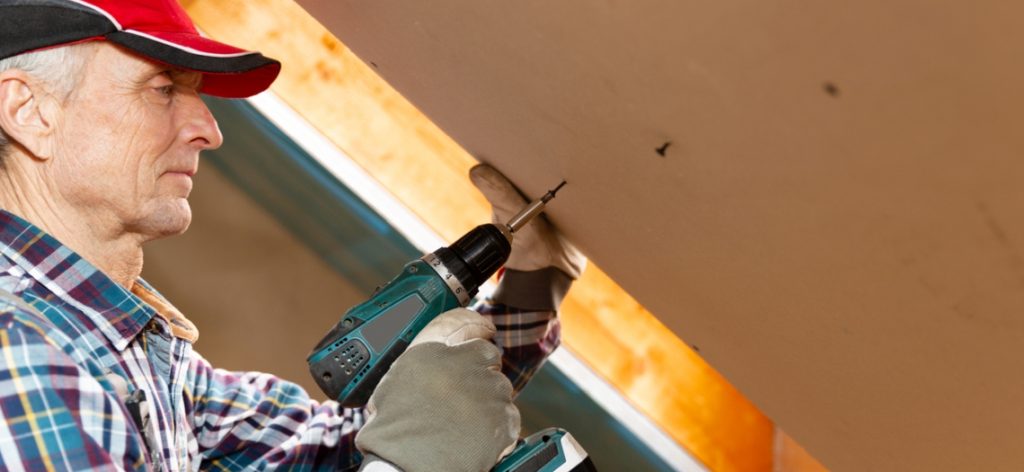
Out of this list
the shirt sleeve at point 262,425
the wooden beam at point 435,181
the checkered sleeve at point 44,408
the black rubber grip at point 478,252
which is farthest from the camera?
the wooden beam at point 435,181

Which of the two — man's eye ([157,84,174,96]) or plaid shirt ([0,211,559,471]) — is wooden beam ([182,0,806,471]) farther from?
man's eye ([157,84,174,96])

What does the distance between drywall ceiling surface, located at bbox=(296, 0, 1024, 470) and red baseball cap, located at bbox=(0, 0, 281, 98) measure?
222 mm

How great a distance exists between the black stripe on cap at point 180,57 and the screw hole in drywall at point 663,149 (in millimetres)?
590

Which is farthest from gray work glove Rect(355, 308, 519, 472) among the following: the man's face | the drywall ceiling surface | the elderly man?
the man's face

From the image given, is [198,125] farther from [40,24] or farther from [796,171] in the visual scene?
[796,171]

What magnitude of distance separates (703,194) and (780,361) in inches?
13.6

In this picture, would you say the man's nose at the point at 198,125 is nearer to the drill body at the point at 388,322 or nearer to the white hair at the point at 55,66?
the white hair at the point at 55,66

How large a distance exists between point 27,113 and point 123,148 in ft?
0.39

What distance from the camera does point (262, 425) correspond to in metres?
1.57

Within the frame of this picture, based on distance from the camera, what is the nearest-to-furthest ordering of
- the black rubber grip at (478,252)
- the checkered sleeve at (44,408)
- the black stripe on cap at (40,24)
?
the checkered sleeve at (44,408) < the black stripe on cap at (40,24) < the black rubber grip at (478,252)

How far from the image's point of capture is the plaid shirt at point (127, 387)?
1009 millimetres

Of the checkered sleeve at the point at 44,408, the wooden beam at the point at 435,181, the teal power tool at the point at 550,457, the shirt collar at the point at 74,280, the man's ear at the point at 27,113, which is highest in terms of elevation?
the wooden beam at the point at 435,181

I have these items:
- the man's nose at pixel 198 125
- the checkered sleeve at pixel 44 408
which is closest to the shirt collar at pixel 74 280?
the checkered sleeve at pixel 44 408

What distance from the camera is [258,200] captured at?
206 centimetres
